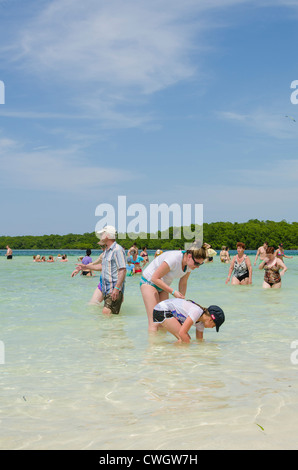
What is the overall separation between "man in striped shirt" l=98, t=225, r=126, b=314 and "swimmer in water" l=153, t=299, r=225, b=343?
2.44 meters

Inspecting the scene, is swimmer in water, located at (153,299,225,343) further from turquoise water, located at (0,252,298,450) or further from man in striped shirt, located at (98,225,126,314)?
man in striped shirt, located at (98,225,126,314)

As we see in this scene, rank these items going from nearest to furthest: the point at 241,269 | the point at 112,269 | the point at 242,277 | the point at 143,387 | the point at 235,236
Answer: the point at 143,387, the point at 112,269, the point at 241,269, the point at 242,277, the point at 235,236

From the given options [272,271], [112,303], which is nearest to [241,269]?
[272,271]

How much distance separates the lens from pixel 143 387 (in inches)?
209

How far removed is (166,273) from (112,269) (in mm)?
2599

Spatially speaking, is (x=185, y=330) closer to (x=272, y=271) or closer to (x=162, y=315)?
(x=162, y=315)

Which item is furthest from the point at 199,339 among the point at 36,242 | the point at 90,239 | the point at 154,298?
the point at 36,242

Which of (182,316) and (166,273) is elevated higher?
(166,273)

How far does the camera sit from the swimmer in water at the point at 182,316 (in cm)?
710

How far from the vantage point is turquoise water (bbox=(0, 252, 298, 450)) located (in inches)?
153

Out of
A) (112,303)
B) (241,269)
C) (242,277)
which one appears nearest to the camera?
(112,303)

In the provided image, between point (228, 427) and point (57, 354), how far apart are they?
3.56 meters

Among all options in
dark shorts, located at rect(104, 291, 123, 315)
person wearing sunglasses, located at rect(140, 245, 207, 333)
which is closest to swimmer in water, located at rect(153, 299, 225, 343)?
person wearing sunglasses, located at rect(140, 245, 207, 333)
